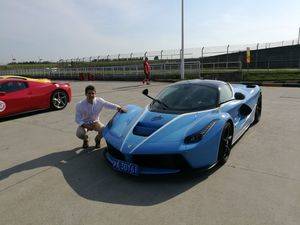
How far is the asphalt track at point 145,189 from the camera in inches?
128

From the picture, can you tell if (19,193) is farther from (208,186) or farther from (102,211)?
(208,186)

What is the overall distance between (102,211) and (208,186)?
136cm

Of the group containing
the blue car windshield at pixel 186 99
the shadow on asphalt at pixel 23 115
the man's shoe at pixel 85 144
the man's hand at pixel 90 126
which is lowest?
the shadow on asphalt at pixel 23 115

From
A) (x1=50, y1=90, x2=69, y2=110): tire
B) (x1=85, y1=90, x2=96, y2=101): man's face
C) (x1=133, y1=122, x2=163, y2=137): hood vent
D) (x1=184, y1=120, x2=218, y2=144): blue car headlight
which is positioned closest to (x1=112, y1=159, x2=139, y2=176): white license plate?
(x1=133, y1=122, x2=163, y2=137): hood vent

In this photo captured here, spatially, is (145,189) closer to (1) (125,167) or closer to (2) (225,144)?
(1) (125,167)

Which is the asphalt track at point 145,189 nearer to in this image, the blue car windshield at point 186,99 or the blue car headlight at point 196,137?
the blue car headlight at point 196,137

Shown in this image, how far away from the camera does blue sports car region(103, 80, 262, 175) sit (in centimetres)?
393

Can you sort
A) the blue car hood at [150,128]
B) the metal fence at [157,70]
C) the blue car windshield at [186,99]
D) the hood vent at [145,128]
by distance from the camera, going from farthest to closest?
the metal fence at [157,70] < the blue car windshield at [186,99] < the hood vent at [145,128] < the blue car hood at [150,128]

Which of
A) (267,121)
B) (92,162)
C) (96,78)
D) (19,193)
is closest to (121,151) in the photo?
(92,162)

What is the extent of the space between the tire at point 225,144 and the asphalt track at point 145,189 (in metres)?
0.12

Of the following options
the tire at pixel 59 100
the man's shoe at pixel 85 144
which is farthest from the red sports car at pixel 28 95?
the man's shoe at pixel 85 144

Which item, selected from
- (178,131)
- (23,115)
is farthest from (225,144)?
(23,115)

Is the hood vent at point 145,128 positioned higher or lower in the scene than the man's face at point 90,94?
lower

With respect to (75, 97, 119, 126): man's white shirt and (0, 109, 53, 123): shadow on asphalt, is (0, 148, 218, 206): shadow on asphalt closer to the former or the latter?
(75, 97, 119, 126): man's white shirt
